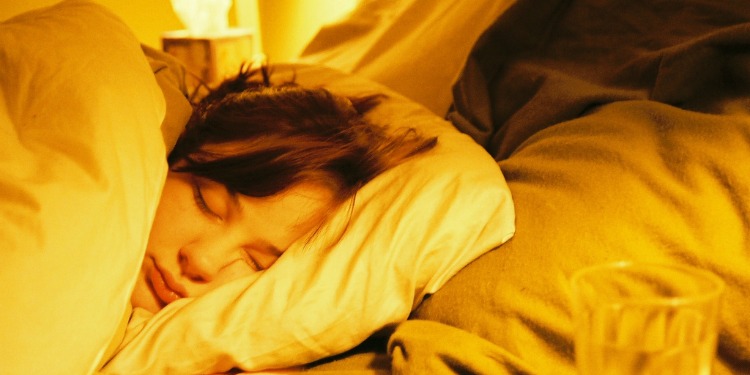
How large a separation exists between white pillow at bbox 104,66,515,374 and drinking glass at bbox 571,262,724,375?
0.90 feet

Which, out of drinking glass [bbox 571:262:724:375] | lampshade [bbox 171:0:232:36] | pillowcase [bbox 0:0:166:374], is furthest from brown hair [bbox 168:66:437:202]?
lampshade [bbox 171:0:232:36]

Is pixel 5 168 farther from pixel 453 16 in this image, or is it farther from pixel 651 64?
pixel 453 16

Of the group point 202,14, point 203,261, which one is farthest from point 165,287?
point 202,14

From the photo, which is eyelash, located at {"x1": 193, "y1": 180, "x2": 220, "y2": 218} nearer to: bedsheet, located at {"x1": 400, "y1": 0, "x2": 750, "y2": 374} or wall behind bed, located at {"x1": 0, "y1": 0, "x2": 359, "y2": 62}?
bedsheet, located at {"x1": 400, "y1": 0, "x2": 750, "y2": 374}

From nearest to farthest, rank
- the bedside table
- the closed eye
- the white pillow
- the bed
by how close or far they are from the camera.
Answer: the bed, the white pillow, the closed eye, the bedside table

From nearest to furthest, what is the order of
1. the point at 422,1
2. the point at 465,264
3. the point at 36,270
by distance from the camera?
1. the point at 36,270
2. the point at 465,264
3. the point at 422,1

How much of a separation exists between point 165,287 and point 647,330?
19.7 inches

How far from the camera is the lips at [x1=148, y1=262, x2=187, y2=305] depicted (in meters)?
0.73

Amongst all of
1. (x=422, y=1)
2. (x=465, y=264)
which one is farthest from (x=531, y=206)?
(x=422, y=1)

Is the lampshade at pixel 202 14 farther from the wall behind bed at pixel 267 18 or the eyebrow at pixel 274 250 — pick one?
the eyebrow at pixel 274 250

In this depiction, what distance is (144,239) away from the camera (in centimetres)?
59

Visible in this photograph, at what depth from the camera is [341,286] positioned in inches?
26.4

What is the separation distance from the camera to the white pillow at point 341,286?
2.13 feet

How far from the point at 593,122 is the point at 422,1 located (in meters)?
0.85
